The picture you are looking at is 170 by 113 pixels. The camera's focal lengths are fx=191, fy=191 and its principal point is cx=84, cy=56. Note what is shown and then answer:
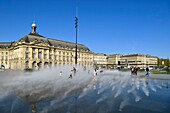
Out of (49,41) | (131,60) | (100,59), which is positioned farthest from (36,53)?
(131,60)

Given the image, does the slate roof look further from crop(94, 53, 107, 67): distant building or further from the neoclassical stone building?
crop(94, 53, 107, 67): distant building

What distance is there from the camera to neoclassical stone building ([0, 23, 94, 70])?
95062 mm

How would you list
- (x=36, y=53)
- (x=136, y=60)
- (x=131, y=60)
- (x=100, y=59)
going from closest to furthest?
(x=36, y=53), (x=100, y=59), (x=136, y=60), (x=131, y=60)

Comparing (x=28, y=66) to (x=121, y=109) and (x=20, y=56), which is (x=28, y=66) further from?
(x=121, y=109)

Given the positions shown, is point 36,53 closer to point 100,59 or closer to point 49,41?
point 49,41

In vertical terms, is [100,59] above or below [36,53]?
below

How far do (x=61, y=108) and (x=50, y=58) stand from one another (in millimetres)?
101451

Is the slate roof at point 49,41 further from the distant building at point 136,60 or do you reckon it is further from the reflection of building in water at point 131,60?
the distant building at point 136,60

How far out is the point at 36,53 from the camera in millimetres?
98250

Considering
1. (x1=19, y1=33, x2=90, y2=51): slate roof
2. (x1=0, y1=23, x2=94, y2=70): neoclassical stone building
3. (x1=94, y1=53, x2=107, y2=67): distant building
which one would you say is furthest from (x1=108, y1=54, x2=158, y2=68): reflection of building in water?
(x1=0, y1=23, x2=94, y2=70): neoclassical stone building

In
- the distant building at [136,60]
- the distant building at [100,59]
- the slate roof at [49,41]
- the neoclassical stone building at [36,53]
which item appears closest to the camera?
the neoclassical stone building at [36,53]

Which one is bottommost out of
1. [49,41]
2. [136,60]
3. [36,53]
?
[136,60]

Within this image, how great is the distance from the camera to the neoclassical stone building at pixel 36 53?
95.1 metres

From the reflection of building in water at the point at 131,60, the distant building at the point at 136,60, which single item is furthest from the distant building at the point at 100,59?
the distant building at the point at 136,60
